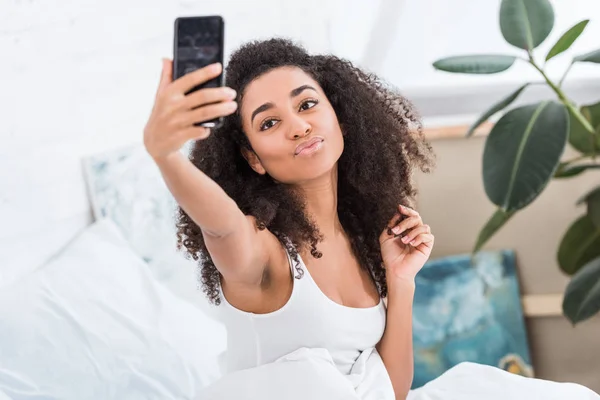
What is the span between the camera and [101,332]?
1.57 metres

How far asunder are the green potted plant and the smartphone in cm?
92

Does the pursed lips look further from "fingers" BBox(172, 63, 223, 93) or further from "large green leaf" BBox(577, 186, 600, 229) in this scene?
"large green leaf" BBox(577, 186, 600, 229)

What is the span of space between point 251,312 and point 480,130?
150 centimetres

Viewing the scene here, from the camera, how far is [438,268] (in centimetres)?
254

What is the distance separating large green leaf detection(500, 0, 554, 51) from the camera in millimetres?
1862

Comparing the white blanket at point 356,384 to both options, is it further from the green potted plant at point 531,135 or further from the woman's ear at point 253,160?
the green potted plant at point 531,135

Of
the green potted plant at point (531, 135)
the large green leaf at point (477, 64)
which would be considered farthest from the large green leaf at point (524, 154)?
the large green leaf at point (477, 64)

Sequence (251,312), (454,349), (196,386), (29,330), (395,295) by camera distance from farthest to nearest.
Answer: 1. (454,349)
2. (196,386)
3. (29,330)
4. (395,295)
5. (251,312)

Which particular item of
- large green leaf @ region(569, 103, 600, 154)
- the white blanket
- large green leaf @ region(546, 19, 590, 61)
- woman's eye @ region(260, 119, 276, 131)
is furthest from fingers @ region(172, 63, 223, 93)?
large green leaf @ region(569, 103, 600, 154)

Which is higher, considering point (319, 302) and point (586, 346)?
point (319, 302)

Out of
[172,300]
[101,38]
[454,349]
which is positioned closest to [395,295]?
[172,300]

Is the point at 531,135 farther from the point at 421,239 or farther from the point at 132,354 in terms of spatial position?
the point at 132,354

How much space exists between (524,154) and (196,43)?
97 cm

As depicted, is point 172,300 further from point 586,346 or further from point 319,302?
point 586,346
